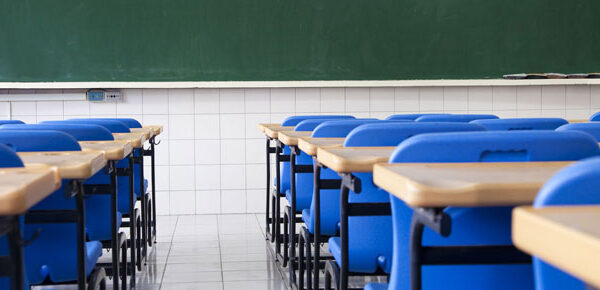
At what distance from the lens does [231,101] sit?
5.87m

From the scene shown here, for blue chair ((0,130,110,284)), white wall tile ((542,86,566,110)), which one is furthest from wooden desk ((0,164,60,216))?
white wall tile ((542,86,566,110))

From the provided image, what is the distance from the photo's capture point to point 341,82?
19.1 ft

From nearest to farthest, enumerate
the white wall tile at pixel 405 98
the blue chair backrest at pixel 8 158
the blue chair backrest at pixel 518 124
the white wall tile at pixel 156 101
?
the blue chair backrest at pixel 8 158 → the blue chair backrest at pixel 518 124 → the white wall tile at pixel 156 101 → the white wall tile at pixel 405 98

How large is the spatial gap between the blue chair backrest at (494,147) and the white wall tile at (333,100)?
4.53 m

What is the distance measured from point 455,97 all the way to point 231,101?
75.8 inches

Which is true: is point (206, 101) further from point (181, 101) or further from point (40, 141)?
point (40, 141)

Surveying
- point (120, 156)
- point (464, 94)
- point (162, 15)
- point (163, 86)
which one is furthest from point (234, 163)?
point (120, 156)

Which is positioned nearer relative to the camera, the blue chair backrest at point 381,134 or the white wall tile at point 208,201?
the blue chair backrest at point 381,134

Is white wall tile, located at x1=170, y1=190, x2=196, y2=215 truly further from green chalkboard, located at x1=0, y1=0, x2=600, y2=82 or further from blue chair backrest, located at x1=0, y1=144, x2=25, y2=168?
blue chair backrest, located at x1=0, y1=144, x2=25, y2=168

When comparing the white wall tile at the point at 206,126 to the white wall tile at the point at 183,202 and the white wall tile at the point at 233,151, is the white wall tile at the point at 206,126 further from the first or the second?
the white wall tile at the point at 183,202

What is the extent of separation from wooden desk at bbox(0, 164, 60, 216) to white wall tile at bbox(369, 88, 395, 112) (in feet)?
15.8

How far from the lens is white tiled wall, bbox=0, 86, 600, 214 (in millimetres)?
5820

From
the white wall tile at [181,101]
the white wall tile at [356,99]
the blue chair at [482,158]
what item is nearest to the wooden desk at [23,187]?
the blue chair at [482,158]

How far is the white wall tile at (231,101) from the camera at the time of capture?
5.85 m
